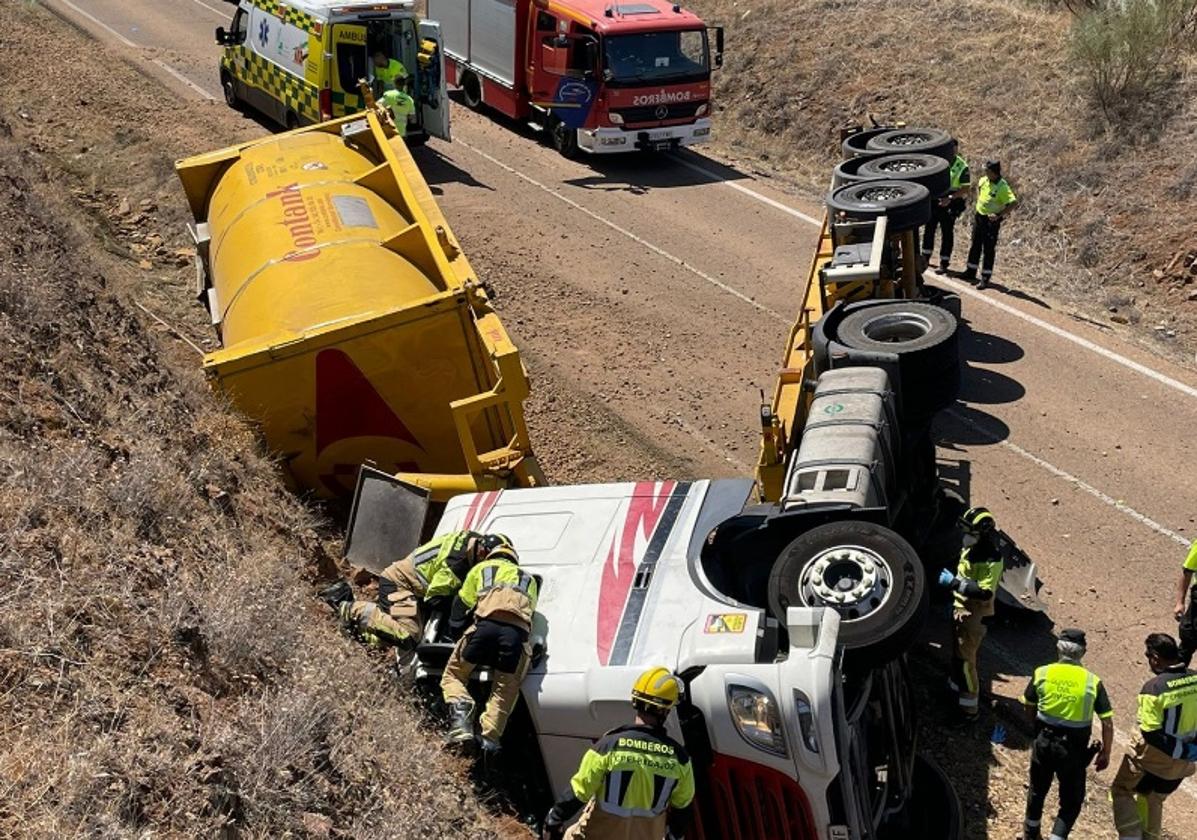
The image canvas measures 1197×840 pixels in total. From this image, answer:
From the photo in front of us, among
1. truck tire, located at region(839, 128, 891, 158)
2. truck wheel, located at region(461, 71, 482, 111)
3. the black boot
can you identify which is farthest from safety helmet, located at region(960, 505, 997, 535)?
truck wheel, located at region(461, 71, 482, 111)

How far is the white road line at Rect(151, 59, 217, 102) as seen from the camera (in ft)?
71.0

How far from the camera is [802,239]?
1594 cm

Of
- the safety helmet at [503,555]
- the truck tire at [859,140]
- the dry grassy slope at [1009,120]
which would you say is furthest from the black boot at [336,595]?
the dry grassy slope at [1009,120]

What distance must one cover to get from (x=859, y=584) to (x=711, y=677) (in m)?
1.04

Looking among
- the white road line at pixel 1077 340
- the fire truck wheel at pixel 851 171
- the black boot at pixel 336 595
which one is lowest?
the white road line at pixel 1077 340

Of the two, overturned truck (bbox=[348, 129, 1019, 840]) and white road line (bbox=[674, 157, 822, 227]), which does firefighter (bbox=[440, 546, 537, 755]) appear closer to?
overturned truck (bbox=[348, 129, 1019, 840])

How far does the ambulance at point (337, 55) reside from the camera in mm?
17000

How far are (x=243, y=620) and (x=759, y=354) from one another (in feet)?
25.0

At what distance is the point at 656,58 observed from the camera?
19.0 metres

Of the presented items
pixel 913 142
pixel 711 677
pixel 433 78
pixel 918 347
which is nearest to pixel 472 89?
pixel 433 78

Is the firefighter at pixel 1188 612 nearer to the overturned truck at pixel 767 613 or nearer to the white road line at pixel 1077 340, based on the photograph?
the overturned truck at pixel 767 613

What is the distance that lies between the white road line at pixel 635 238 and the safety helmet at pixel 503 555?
7.76m

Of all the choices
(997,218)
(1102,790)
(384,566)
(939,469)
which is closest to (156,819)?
(384,566)

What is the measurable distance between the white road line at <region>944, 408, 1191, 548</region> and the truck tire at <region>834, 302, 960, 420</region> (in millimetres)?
2462
